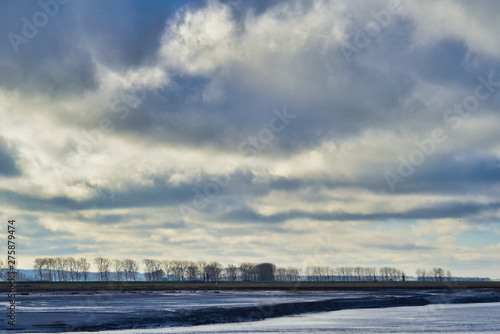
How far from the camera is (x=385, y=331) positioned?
5366 centimetres

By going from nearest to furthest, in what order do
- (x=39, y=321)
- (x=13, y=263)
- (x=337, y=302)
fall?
(x=13, y=263) → (x=39, y=321) → (x=337, y=302)

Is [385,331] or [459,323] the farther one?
[459,323]

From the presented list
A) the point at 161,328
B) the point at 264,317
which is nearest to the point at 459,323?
the point at 264,317

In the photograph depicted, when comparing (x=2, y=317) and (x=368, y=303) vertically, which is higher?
(x=2, y=317)

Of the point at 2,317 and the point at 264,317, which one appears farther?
the point at 264,317

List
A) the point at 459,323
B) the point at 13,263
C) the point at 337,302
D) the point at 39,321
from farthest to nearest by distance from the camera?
the point at 337,302 < the point at 459,323 < the point at 39,321 < the point at 13,263

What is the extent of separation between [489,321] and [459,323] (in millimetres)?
5082

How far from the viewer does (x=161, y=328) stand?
191ft

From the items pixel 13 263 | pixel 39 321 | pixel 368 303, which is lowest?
pixel 368 303

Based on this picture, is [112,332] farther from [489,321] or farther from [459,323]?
[489,321]

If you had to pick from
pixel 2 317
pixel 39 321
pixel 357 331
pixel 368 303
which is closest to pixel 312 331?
pixel 357 331

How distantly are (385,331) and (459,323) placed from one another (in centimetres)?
1565

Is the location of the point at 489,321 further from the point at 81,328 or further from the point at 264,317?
the point at 81,328

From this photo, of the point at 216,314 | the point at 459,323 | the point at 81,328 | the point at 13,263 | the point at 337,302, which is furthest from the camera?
Result: the point at 337,302
